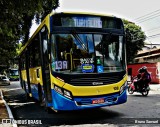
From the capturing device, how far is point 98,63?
340 inches

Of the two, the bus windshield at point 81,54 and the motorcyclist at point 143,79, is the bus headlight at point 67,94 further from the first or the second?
the motorcyclist at point 143,79

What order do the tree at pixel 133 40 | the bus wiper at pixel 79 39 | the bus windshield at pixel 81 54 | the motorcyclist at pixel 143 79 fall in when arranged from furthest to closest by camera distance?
1. the tree at pixel 133 40
2. the motorcyclist at pixel 143 79
3. the bus wiper at pixel 79 39
4. the bus windshield at pixel 81 54

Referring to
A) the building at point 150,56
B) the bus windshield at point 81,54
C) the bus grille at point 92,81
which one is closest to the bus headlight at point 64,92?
the bus grille at point 92,81

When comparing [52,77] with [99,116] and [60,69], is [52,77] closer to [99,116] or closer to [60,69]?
[60,69]

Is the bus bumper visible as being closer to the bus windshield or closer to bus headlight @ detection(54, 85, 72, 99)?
bus headlight @ detection(54, 85, 72, 99)

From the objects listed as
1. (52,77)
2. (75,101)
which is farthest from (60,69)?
(75,101)

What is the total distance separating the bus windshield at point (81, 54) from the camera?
8.39m

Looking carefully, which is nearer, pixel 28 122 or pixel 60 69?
pixel 60 69

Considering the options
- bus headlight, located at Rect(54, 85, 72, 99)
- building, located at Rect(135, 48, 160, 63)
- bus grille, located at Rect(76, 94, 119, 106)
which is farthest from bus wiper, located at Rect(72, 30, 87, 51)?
building, located at Rect(135, 48, 160, 63)

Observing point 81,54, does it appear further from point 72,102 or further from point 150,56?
point 150,56

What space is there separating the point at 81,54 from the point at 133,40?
136ft

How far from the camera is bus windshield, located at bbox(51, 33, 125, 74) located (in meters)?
8.39

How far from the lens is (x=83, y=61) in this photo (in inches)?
333

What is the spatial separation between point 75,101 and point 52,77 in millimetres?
1022
